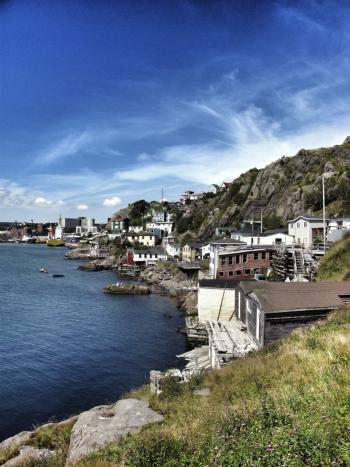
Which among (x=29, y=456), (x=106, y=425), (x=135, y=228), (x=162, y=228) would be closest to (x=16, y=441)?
(x=29, y=456)

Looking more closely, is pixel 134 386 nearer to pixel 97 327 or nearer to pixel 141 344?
pixel 141 344

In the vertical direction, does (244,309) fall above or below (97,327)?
above

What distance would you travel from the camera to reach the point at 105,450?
31.2 feet

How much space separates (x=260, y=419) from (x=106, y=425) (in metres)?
5.38

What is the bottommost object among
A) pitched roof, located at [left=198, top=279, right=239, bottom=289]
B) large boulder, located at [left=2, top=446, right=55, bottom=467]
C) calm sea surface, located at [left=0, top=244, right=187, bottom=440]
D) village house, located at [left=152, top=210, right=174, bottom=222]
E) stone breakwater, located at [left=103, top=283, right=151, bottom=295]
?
calm sea surface, located at [left=0, top=244, right=187, bottom=440]

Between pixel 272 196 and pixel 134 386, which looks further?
pixel 272 196

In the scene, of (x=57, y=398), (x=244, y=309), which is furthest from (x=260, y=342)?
(x=57, y=398)

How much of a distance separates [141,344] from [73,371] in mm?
8871

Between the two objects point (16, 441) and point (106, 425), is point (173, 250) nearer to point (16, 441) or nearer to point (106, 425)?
point (16, 441)

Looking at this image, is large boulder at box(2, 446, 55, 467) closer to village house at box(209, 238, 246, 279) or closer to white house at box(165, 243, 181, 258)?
village house at box(209, 238, 246, 279)

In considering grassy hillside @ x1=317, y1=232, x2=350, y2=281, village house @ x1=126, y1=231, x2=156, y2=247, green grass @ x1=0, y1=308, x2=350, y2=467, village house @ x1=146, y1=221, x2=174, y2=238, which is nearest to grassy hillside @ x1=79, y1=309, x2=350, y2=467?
green grass @ x1=0, y1=308, x2=350, y2=467

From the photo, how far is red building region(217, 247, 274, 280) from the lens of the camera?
5522cm

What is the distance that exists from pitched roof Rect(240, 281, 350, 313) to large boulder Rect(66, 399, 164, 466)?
12132mm

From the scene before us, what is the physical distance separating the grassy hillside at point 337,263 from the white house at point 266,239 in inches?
853
